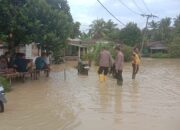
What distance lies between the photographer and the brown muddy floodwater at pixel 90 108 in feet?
33.3

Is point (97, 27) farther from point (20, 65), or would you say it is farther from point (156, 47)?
point (20, 65)

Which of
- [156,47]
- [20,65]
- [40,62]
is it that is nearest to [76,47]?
Result: [156,47]

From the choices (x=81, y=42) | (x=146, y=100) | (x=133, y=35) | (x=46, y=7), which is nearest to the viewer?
(x=146, y=100)

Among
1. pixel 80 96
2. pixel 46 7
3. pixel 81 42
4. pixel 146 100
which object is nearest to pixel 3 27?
pixel 46 7

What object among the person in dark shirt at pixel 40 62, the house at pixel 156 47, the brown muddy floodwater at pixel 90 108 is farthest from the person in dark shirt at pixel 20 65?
the house at pixel 156 47

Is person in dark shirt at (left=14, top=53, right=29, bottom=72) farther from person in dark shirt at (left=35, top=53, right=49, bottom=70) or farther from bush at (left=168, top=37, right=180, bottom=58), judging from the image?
bush at (left=168, top=37, right=180, bottom=58)

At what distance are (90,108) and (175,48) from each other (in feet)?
201

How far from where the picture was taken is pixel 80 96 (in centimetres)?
1524

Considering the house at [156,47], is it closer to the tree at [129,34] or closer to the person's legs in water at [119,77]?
the tree at [129,34]

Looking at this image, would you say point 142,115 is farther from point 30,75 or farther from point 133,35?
point 133,35

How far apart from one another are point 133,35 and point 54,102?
61432 millimetres

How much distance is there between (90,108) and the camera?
1254 cm

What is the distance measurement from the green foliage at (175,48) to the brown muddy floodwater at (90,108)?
54.4m

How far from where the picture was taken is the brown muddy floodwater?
1014 centimetres
